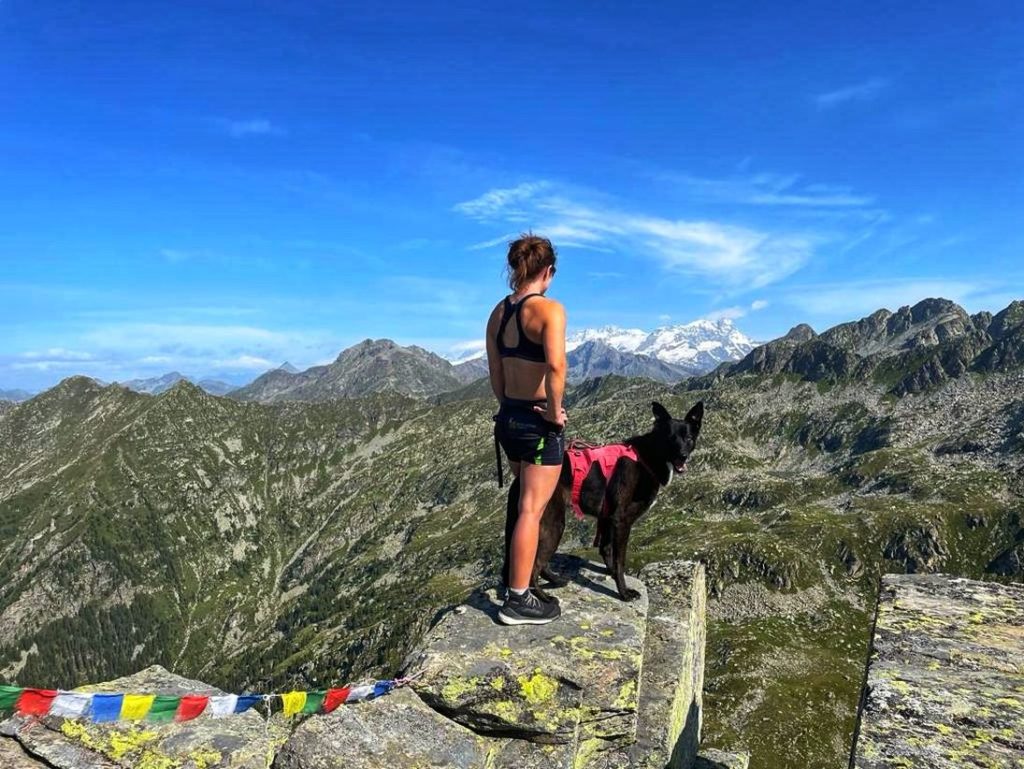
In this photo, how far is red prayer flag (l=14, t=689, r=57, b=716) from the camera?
7851 millimetres

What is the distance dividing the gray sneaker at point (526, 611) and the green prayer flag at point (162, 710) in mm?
4718

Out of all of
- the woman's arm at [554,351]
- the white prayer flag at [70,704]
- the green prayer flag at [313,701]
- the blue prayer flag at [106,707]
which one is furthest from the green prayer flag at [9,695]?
the woman's arm at [554,351]

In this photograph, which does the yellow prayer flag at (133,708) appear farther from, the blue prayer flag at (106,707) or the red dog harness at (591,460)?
the red dog harness at (591,460)

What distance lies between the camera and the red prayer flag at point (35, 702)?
7851 mm

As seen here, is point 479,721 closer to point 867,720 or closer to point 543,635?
point 543,635

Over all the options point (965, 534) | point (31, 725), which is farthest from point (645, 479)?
point (965, 534)

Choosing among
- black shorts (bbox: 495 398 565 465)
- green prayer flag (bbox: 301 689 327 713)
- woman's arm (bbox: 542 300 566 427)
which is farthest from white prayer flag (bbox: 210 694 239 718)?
woman's arm (bbox: 542 300 566 427)

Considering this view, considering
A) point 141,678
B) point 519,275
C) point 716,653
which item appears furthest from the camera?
point 716,653

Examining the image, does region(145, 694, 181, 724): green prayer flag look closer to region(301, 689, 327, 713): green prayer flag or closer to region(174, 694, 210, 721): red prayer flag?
region(174, 694, 210, 721): red prayer flag

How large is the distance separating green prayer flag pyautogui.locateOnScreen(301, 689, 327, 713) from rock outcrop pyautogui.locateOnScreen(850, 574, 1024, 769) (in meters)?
6.76

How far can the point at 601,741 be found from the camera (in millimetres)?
8594

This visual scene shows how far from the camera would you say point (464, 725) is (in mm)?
8117

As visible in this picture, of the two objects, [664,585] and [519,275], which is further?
[664,585]

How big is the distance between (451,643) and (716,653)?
169m
